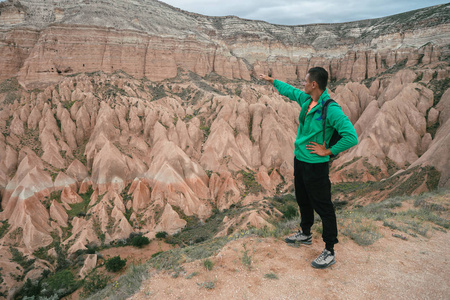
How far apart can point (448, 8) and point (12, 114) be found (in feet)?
284

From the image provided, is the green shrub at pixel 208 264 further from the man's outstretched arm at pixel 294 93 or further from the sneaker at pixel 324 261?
the man's outstretched arm at pixel 294 93

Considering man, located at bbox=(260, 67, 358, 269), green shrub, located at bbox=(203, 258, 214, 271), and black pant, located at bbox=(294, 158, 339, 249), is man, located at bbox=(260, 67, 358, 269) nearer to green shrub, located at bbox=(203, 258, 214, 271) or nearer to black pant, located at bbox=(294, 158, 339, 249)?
black pant, located at bbox=(294, 158, 339, 249)

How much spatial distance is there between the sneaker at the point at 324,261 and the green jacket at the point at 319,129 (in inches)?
69.4

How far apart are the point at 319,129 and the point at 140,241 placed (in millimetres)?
21871

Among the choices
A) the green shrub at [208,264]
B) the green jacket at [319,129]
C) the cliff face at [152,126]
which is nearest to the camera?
the green jacket at [319,129]

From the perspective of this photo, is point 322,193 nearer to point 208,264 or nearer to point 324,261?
point 324,261

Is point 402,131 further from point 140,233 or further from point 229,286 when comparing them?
point 229,286

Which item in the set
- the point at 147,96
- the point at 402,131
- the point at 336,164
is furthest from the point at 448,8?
the point at 147,96

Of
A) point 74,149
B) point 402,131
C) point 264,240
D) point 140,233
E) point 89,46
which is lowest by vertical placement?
point 140,233

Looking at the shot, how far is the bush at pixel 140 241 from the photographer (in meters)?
22.0

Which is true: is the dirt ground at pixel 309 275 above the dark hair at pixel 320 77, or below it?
below

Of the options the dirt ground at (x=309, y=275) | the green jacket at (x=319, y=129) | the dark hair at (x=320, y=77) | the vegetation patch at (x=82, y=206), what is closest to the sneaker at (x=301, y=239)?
the dirt ground at (x=309, y=275)

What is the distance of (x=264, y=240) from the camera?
18.5 feet

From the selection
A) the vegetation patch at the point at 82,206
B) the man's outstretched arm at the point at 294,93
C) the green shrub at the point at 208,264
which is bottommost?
the vegetation patch at the point at 82,206
